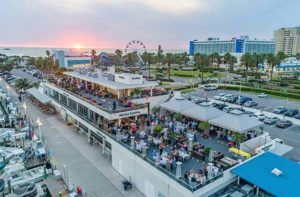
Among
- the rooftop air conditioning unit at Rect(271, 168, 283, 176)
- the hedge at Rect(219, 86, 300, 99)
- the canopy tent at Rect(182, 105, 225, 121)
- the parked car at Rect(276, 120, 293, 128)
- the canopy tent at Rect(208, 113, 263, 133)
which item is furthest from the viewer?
Result: the hedge at Rect(219, 86, 300, 99)

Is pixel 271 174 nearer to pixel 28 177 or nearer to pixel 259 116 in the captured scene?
pixel 28 177

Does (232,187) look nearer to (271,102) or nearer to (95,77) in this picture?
(95,77)

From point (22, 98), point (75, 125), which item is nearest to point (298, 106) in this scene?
point (75, 125)

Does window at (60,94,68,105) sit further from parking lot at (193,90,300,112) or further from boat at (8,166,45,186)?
parking lot at (193,90,300,112)

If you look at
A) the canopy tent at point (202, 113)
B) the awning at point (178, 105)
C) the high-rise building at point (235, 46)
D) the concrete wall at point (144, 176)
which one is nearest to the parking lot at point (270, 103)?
the awning at point (178, 105)

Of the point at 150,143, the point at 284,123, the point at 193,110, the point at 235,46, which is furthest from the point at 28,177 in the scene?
the point at 235,46

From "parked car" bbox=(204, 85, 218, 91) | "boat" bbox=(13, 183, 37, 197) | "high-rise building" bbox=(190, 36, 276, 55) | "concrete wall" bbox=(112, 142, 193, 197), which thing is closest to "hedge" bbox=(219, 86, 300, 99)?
"parked car" bbox=(204, 85, 218, 91)

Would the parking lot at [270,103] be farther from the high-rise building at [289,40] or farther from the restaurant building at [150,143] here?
the high-rise building at [289,40]
